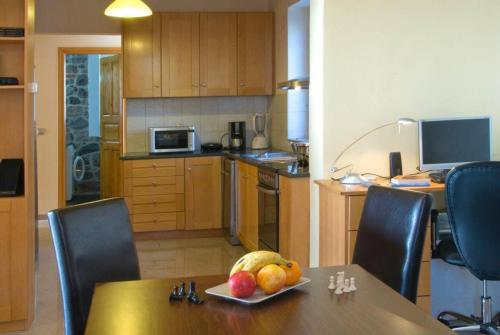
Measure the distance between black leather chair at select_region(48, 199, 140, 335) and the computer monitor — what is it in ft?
7.48

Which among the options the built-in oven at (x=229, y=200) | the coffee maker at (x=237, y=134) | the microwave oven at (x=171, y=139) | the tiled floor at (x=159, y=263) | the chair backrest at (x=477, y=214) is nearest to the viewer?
the chair backrest at (x=477, y=214)

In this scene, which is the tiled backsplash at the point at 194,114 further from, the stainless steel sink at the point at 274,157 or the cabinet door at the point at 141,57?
the stainless steel sink at the point at 274,157

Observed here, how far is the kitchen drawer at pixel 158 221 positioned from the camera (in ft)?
21.4

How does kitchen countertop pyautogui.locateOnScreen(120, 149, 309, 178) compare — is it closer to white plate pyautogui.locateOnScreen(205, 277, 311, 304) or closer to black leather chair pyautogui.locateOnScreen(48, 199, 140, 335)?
black leather chair pyautogui.locateOnScreen(48, 199, 140, 335)

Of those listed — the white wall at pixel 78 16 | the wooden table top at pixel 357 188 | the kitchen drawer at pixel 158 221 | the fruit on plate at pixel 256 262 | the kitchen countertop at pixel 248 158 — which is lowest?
the kitchen drawer at pixel 158 221

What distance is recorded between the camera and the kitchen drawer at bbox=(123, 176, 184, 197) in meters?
6.44

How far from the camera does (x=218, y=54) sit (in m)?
6.69

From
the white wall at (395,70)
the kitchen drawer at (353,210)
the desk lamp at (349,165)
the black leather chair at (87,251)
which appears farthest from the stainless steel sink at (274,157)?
the black leather chair at (87,251)

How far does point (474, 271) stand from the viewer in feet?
10.8

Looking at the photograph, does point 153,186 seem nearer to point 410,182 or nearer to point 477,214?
point 410,182

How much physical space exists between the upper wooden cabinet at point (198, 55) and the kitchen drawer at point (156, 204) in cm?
102

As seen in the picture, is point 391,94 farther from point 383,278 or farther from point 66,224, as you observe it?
point 66,224

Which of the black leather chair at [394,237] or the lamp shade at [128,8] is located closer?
the black leather chair at [394,237]

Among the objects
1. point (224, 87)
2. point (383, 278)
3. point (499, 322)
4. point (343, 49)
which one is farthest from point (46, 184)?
point (383, 278)
